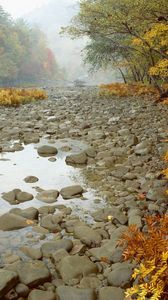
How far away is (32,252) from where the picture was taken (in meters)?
3.72

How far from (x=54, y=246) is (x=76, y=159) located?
133 inches

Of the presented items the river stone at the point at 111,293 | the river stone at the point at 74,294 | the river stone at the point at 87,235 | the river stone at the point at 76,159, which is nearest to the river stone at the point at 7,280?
the river stone at the point at 74,294

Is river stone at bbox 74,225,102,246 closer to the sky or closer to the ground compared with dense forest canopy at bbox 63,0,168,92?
closer to the ground

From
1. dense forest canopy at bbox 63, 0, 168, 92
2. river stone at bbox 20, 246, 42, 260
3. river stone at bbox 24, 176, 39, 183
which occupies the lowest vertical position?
river stone at bbox 20, 246, 42, 260

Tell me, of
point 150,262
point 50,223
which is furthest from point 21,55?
point 150,262

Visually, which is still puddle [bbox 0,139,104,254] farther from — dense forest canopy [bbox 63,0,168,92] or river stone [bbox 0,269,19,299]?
dense forest canopy [bbox 63,0,168,92]

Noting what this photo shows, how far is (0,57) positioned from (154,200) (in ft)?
178

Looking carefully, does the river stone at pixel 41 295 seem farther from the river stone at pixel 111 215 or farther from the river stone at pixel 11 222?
the river stone at pixel 111 215

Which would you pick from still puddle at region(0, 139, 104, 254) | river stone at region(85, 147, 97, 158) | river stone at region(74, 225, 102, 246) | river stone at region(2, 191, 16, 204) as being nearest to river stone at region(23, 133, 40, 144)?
still puddle at region(0, 139, 104, 254)

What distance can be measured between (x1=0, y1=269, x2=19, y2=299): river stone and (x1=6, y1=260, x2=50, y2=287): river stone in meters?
0.11

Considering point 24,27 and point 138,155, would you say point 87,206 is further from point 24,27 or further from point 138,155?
point 24,27

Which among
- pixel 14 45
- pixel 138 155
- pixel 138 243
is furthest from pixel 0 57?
pixel 138 243

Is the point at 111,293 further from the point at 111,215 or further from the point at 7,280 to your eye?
the point at 111,215

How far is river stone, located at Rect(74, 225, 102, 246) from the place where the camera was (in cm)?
396
